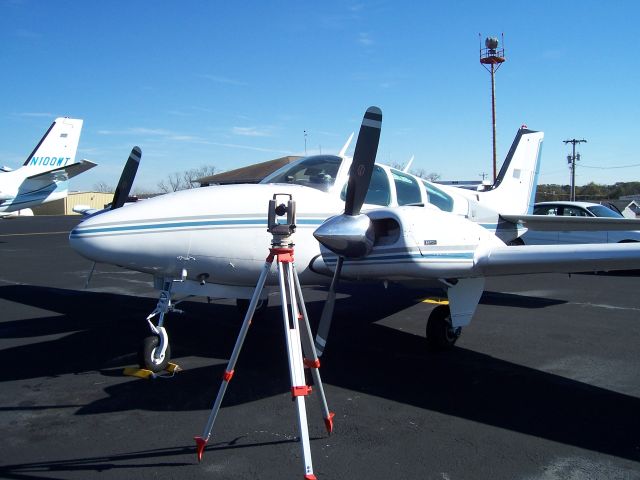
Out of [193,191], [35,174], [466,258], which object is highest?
[35,174]

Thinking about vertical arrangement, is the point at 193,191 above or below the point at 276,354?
above

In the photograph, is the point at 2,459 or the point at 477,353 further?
the point at 477,353

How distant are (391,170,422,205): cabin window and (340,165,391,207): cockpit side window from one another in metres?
0.16

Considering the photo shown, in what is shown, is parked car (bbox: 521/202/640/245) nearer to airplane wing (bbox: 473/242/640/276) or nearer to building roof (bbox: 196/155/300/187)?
airplane wing (bbox: 473/242/640/276)

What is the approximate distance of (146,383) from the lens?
5336 mm

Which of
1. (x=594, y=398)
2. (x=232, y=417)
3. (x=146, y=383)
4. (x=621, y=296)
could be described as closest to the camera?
(x=232, y=417)

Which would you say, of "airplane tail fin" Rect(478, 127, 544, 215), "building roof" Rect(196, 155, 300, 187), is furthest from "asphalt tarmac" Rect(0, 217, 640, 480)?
"building roof" Rect(196, 155, 300, 187)

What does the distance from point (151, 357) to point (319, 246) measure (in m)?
2.20

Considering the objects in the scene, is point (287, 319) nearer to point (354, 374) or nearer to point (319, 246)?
point (354, 374)

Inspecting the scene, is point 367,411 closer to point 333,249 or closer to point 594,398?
point 333,249

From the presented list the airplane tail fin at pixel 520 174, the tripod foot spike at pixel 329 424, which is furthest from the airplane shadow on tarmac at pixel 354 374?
the airplane tail fin at pixel 520 174

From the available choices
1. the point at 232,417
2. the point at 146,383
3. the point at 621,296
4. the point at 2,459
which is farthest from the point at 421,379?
the point at 621,296

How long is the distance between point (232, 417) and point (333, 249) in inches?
70.5

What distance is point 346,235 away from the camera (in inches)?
198
